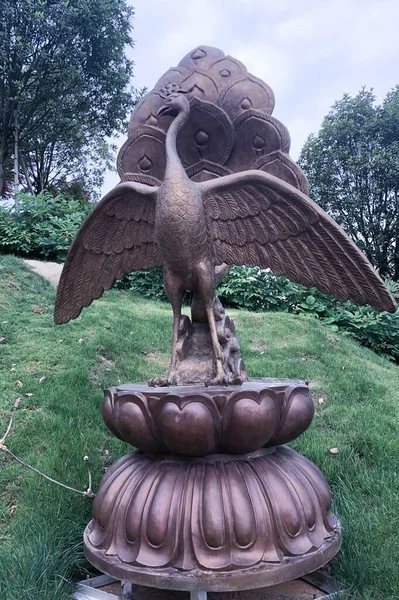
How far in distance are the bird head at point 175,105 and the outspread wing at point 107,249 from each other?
509 mm

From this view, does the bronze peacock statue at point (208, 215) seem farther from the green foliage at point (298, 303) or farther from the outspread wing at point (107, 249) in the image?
the green foliage at point (298, 303)

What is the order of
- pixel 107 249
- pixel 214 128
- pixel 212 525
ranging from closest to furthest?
pixel 212 525 < pixel 107 249 < pixel 214 128

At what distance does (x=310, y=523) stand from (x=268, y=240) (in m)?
1.26

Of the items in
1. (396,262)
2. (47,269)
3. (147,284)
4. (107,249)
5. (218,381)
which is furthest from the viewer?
(396,262)

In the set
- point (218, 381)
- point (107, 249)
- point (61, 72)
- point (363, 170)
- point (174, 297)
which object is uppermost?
point (61, 72)

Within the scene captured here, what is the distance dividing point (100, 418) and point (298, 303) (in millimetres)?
4152

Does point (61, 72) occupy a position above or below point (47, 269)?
above

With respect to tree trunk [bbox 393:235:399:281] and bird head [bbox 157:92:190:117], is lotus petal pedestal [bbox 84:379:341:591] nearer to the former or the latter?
bird head [bbox 157:92:190:117]

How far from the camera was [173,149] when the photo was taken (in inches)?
A: 96.0

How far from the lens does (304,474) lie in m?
2.23

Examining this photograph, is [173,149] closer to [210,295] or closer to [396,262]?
[210,295]

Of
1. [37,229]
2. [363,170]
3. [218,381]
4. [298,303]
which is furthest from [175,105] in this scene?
[363,170]

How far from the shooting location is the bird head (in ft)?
8.59

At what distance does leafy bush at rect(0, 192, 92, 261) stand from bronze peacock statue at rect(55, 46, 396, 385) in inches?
216
